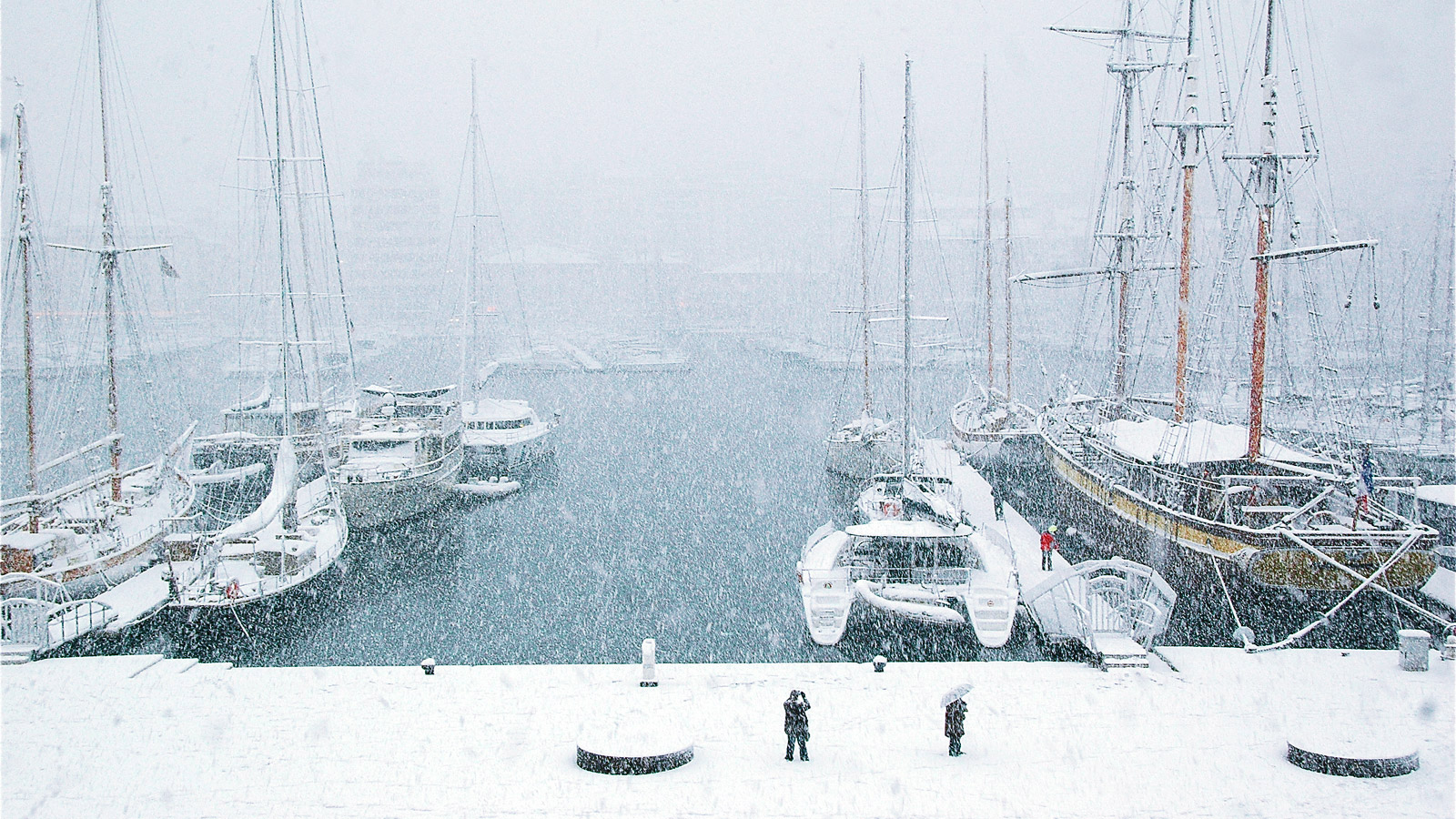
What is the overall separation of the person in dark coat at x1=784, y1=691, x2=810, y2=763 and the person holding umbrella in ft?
4.33

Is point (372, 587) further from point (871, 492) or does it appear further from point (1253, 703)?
point (1253, 703)

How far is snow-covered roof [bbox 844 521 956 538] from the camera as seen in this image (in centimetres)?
1507

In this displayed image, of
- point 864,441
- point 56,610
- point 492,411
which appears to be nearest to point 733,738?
point 56,610

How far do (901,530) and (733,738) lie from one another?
21.4 feet

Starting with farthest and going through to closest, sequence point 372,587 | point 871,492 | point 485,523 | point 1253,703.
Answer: point 485,523, point 871,492, point 372,587, point 1253,703

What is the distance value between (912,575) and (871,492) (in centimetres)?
494

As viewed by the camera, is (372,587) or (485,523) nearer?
(372,587)

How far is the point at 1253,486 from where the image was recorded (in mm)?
16906

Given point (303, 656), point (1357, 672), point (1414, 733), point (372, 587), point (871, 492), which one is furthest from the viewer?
point (871, 492)

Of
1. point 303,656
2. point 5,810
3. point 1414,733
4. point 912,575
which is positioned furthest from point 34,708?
point 1414,733

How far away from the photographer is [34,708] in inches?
412

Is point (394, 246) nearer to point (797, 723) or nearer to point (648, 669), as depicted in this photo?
point (648, 669)

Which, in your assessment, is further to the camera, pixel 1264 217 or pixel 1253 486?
pixel 1264 217

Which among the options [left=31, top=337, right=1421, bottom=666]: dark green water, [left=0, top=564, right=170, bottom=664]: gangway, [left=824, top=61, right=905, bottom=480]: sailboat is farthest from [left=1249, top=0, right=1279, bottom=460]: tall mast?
[left=0, top=564, right=170, bottom=664]: gangway
